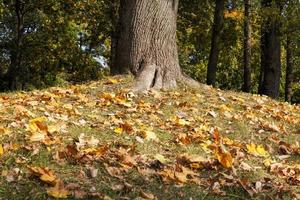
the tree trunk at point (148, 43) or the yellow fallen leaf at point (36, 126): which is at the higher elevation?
the tree trunk at point (148, 43)

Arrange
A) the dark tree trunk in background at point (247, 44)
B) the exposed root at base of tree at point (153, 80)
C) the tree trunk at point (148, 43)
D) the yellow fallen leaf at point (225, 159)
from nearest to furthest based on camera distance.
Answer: the yellow fallen leaf at point (225, 159), the exposed root at base of tree at point (153, 80), the tree trunk at point (148, 43), the dark tree trunk in background at point (247, 44)

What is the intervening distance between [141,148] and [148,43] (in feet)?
13.8

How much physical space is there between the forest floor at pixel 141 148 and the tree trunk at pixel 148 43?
82 centimetres

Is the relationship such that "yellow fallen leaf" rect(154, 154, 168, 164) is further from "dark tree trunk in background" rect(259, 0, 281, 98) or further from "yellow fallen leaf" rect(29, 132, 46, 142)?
"dark tree trunk in background" rect(259, 0, 281, 98)

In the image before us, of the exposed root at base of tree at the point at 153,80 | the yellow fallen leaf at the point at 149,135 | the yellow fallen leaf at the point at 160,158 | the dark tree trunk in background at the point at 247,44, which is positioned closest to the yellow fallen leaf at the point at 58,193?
the yellow fallen leaf at the point at 160,158

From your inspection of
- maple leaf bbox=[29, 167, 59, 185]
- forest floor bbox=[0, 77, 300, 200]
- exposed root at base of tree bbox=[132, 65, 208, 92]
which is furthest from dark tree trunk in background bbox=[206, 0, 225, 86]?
maple leaf bbox=[29, 167, 59, 185]

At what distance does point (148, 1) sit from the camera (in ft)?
31.3

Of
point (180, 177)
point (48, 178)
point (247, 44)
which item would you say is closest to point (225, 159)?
point (180, 177)

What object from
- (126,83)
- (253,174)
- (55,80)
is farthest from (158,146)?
(55,80)

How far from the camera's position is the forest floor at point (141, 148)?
14.3 feet

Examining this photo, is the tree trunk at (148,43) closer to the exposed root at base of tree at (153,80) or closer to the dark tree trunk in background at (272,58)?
the exposed root at base of tree at (153,80)

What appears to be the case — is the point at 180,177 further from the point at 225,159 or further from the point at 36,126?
the point at 36,126

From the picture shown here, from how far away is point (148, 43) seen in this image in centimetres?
946

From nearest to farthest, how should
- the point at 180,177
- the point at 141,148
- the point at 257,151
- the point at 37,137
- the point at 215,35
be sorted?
the point at 180,177 < the point at 37,137 < the point at 141,148 < the point at 257,151 < the point at 215,35
